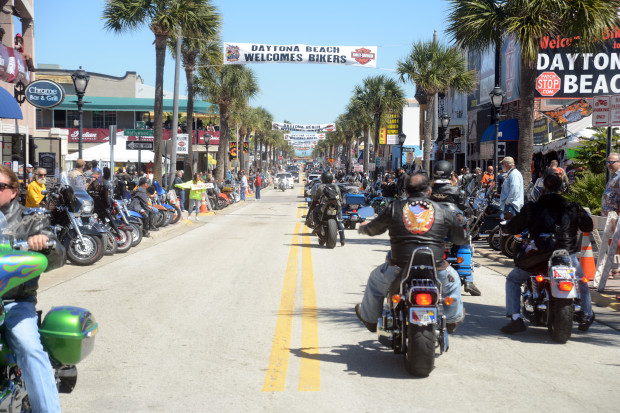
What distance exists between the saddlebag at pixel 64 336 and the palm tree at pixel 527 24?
51.6 feet

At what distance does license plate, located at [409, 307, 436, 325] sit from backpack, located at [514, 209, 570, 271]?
2.32 metres

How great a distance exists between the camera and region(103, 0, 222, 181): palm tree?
27.0 meters

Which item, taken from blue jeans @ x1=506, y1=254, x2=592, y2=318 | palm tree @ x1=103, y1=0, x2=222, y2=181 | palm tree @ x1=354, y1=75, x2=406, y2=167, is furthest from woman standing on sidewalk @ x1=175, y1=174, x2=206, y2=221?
palm tree @ x1=354, y1=75, x2=406, y2=167

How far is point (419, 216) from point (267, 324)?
8.63 ft

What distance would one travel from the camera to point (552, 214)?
750 centimetres

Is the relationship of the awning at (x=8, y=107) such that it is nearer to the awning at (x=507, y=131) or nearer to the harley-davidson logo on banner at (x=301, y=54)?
the harley-davidson logo on banner at (x=301, y=54)

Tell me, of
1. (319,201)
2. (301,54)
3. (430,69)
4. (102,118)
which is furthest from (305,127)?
(319,201)

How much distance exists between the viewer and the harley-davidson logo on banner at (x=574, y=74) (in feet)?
109

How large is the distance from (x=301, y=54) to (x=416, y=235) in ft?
81.5

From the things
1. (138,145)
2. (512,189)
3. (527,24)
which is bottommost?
Answer: (512,189)

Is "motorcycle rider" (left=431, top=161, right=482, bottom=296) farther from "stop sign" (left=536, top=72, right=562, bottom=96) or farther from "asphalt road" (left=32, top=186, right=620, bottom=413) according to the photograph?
"stop sign" (left=536, top=72, right=562, bottom=96)

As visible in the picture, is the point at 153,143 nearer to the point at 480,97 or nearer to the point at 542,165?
the point at 542,165

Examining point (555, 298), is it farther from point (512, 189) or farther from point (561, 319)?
point (512, 189)

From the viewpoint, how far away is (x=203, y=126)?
254 feet
